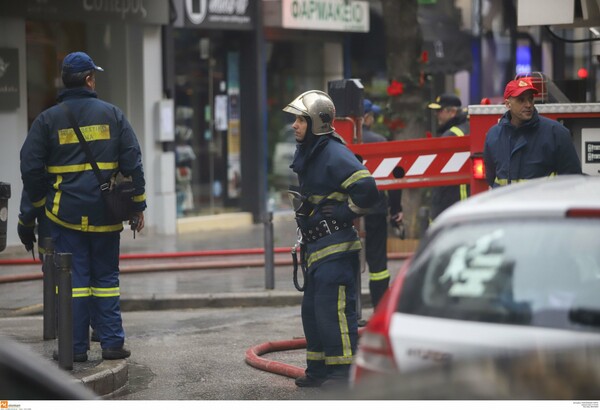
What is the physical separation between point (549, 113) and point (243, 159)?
1153 cm

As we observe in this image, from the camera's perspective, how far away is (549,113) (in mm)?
9438

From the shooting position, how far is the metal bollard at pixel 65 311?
810 centimetres

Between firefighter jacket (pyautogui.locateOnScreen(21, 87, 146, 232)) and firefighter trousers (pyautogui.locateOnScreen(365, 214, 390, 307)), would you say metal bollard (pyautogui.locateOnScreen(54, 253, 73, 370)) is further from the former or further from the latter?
firefighter trousers (pyautogui.locateOnScreen(365, 214, 390, 307))

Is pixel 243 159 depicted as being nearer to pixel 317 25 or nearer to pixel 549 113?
pixel 317 25

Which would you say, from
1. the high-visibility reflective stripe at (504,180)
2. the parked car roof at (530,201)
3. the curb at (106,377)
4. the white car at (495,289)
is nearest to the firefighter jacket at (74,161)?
the curb at (106,377)

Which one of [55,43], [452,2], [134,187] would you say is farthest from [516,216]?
[452,2]

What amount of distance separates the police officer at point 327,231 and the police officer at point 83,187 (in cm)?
129

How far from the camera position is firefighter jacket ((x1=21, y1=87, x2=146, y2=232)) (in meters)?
8.75

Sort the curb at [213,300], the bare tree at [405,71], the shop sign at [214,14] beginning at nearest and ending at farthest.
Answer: the curb at [213,300] → the bare tree at [405,71] → the shop sign at [214,14]

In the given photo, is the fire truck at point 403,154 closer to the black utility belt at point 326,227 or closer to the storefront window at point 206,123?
the black utility belt at point 326,227

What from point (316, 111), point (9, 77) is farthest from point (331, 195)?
point (9, 77)

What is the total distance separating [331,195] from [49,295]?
2.46m

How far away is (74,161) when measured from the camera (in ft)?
28.8

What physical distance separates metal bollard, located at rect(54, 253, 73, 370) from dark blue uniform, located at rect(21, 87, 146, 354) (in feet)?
1.79
